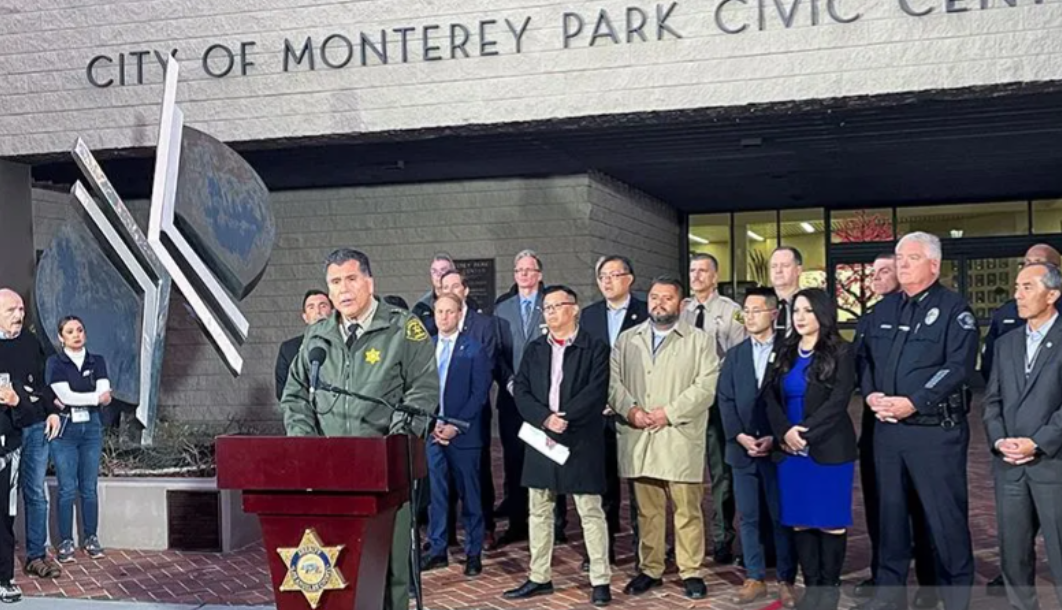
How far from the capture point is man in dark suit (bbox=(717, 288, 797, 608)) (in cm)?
555

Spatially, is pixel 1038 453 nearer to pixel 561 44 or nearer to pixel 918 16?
pixel 918 16

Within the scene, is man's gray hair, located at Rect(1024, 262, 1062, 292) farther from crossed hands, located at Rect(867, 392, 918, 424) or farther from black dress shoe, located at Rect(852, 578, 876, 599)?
black dress shoe, located at Rect(852, 578, 876, 599)

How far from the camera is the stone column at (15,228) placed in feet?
31.4

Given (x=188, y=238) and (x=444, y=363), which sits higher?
(x=188, y=238)

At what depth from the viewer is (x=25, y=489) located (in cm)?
673

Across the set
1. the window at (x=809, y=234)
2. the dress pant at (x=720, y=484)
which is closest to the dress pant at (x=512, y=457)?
the dress pant at (x=720, y=484)

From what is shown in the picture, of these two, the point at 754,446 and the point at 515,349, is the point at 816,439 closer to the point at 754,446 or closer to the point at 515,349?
the point at 754,446

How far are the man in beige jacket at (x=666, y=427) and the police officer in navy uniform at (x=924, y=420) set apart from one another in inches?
37.7

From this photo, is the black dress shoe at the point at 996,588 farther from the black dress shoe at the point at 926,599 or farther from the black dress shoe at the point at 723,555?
the black dress shoe at the point at 723,555

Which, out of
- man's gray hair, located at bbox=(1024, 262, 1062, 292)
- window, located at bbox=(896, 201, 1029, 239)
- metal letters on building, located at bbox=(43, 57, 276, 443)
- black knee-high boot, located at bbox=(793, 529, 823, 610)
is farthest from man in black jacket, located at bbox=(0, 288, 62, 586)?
window, located at bbox=(896, 201, 1029, 239)

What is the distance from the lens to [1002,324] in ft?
20.4

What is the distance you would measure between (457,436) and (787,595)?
228cm

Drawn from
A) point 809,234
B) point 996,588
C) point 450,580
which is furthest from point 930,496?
point 809,234

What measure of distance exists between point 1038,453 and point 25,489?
241 inches
